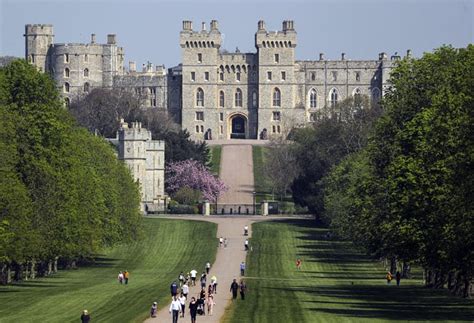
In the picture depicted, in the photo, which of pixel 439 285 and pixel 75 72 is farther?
pixel 75 72

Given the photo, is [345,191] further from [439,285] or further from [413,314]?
[413,314]

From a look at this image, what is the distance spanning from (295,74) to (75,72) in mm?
25162

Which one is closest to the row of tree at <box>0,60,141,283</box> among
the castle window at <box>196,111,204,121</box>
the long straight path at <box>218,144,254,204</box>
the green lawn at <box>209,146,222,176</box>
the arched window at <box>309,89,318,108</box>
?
the long straight path at <box>218,144,254,204</box>

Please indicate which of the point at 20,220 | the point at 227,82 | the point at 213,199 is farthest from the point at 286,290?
the point at 227,82

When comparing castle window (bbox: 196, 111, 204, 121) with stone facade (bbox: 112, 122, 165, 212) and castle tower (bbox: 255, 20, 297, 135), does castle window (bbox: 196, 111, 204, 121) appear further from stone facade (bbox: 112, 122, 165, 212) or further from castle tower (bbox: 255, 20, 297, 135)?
stone facade (bbox: 112, 122, 165, 212)

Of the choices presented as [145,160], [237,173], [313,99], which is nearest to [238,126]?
[313,99]

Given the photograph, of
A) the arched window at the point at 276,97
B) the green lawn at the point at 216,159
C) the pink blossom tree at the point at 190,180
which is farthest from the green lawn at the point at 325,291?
the arched window at the point at 276,97

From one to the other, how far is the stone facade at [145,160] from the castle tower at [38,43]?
208 feet

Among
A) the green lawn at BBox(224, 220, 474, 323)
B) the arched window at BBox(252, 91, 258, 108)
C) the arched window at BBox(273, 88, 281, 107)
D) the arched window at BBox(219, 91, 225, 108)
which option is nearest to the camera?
the green lawn at BBox(224, 220, 474, 323)

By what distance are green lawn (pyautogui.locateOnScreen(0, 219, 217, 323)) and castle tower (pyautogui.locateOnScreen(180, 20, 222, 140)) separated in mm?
70063

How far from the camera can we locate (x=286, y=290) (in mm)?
66938

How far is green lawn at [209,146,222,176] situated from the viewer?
15425 centimetres

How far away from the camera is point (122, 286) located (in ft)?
226

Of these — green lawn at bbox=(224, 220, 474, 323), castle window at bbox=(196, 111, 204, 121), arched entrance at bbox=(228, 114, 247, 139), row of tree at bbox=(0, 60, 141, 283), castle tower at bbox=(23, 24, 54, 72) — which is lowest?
green lawn at bbox=(224, 220, 474, 323)
